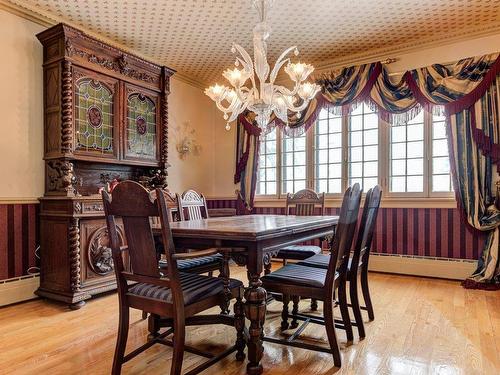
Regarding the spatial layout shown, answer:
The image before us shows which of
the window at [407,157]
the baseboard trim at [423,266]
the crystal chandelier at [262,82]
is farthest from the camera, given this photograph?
the window at [407,157]

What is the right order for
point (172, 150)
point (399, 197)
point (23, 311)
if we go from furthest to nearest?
point (172, 150), point (399, 197), point (23, 311)

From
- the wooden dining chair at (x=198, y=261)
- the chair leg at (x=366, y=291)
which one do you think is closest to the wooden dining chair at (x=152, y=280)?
the wooden dining chair at (x=198, y=261)

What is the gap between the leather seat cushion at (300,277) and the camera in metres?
1.98

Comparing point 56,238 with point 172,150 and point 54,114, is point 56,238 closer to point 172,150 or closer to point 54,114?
point 54,114

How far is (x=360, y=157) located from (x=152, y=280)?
11.4ft

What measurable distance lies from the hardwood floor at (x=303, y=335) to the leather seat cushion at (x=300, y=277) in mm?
446

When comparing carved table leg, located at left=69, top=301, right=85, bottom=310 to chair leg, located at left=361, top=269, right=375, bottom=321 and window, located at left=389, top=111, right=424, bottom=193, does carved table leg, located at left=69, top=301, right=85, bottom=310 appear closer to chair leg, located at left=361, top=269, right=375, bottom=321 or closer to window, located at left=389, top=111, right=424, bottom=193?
chair leg, located at left=361, top=269, right=375, bottom=321

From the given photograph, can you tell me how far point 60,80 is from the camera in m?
3.26

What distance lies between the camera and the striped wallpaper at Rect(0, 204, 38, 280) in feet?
10.2

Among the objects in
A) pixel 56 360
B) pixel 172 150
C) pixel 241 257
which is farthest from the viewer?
pixel 172 150

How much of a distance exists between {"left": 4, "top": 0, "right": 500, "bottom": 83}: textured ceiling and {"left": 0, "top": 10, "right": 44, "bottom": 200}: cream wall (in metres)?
0.28

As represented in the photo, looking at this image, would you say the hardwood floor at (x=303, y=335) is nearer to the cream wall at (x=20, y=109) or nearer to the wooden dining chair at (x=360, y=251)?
the wooden dining chair at (x=360, y=251)

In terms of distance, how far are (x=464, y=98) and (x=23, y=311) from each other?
183 inches

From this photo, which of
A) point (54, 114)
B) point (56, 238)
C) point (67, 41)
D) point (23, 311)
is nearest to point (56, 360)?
point (23, 311)
